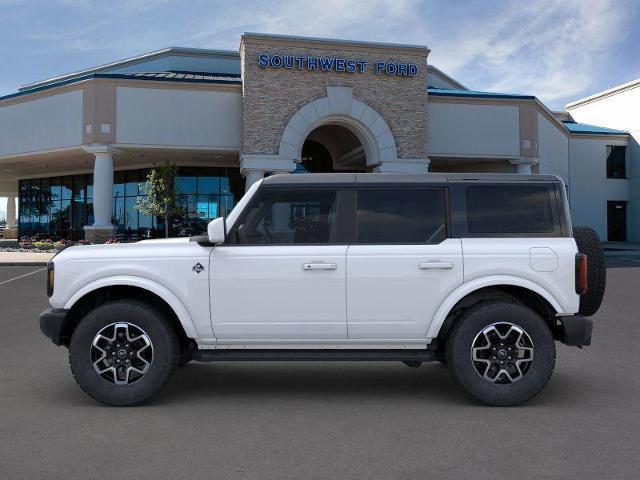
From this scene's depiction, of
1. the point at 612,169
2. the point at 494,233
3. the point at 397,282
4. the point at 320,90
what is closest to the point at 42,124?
the point at 320,90

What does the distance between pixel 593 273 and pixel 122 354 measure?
4.23 metres

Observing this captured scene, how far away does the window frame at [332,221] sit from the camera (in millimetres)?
5238

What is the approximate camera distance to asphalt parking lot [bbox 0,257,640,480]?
12.3 feet

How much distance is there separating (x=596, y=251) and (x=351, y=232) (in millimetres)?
2253

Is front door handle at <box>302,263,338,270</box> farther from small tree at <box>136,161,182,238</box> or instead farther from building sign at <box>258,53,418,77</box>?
small tree at <box>136,161,182,238</box>

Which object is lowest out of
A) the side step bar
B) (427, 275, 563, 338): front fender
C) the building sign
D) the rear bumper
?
the side step bar

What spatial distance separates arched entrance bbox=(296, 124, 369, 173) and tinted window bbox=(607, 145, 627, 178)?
2039 cm

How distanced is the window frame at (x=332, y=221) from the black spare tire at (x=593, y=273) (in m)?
2.20

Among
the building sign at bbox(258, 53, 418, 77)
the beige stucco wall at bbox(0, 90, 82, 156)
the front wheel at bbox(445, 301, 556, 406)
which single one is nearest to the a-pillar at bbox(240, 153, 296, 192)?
the building sign at bbox(258, 53, 418, 77)

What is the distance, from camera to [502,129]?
31625mm

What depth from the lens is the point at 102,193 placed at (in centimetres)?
2894

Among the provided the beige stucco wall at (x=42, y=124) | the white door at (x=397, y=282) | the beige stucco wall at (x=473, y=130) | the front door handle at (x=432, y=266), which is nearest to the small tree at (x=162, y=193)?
the beige stucco wall at (x=42, y=124)

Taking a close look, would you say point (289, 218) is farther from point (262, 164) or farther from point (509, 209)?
point (262, 164)

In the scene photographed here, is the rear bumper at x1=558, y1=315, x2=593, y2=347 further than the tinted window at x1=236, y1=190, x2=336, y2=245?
No
